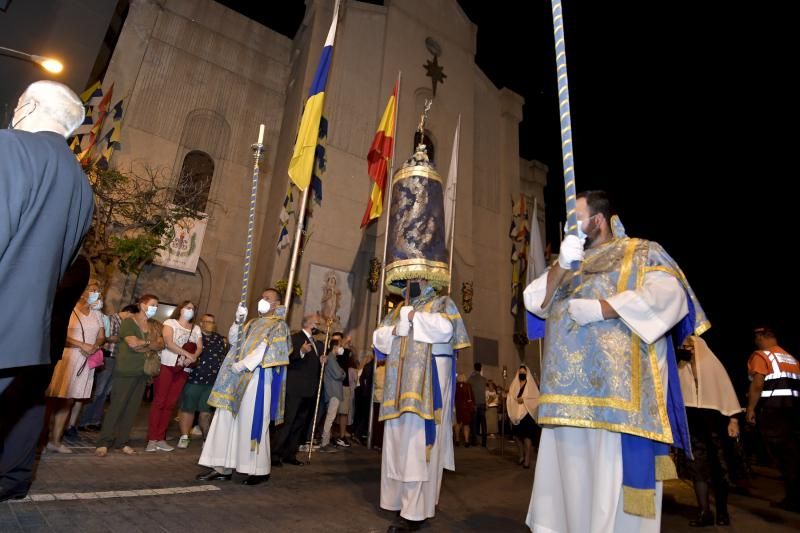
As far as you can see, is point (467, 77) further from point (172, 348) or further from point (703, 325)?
point (703, 325)

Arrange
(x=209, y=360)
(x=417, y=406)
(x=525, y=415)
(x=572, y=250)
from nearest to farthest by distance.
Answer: (x=572, y=250), (x=417, y=406), (x=209, y=360), (x=525, y=415)

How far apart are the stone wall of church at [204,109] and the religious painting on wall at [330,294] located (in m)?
3.74

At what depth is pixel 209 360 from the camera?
6.83m

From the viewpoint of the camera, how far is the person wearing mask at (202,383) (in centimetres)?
665

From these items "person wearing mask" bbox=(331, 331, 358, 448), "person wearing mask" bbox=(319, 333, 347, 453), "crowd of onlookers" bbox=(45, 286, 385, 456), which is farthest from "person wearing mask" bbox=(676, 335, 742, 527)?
"person wearing mask" bbox=(331, 331, 358, 448)

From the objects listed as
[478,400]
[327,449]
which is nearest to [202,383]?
[327,449]

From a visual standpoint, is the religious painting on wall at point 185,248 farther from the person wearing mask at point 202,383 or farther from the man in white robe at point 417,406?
the man in white robe at point 417,406

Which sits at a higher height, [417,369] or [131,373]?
[417,369]

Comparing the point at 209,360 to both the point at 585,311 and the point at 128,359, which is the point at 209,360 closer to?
the point at 128,359

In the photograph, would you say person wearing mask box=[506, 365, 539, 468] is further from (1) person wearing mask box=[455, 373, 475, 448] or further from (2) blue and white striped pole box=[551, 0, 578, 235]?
(2) blue and white striped pole box=[551, 0, 578, 235]

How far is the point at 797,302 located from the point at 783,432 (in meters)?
7.82

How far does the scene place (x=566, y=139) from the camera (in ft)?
7.66

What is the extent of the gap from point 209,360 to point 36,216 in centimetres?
526

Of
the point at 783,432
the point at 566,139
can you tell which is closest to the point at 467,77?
the point at 783,432
